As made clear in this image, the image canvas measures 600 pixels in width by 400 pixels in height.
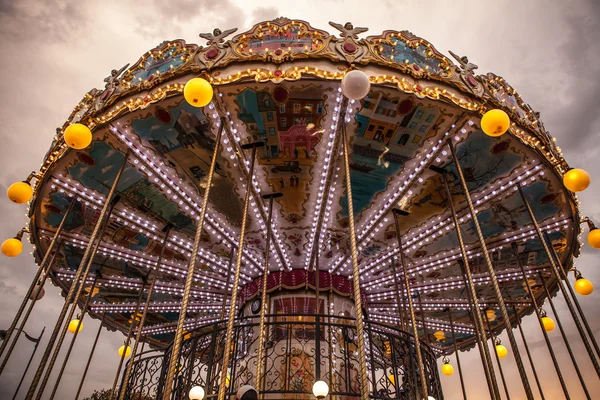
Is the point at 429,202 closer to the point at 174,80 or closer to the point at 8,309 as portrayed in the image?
the point at 174,80

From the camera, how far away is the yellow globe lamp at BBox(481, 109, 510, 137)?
5.24 m

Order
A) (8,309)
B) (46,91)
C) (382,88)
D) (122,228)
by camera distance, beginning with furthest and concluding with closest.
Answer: (8,309) → (46,91) → (122,228) → (382,88)

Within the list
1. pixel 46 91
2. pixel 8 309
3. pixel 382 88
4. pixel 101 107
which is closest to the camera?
pixel 382 88

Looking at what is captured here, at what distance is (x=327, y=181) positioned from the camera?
789 cm

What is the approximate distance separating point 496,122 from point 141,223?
7.72 m

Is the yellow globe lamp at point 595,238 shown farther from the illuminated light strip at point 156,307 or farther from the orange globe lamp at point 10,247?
the orange globe lamp at point 10,247

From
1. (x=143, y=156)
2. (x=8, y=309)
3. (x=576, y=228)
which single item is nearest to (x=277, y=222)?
(x=143, y=156)

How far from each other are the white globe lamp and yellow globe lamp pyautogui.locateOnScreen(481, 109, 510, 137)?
1856 mm

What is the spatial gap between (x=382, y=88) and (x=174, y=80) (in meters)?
3.35

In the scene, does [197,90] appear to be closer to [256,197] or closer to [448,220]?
[256,197]

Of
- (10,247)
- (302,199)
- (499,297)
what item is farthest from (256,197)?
(499,297)

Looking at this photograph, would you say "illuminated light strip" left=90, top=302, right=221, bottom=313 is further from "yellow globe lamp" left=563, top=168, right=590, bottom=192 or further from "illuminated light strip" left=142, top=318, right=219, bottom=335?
"yellow globe lamp" left=563, top=168, right=590, bottom=192

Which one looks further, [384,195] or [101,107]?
[384,195]

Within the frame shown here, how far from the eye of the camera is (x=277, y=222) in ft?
30.7
